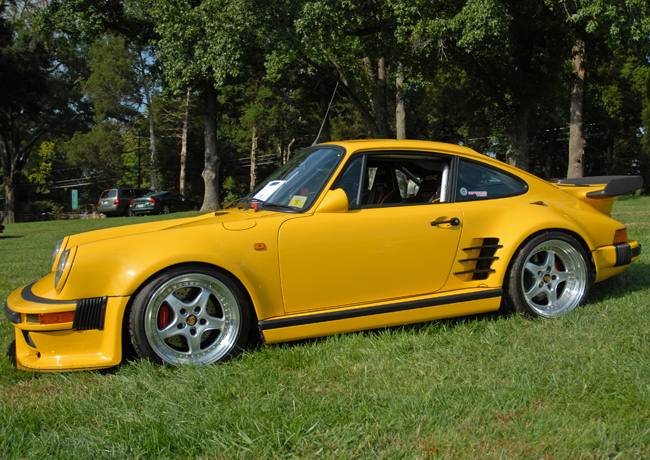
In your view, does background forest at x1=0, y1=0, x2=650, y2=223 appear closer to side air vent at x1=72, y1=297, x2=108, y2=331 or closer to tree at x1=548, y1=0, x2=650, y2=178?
tree at x1=548, y1=0, x2=650, y2=178

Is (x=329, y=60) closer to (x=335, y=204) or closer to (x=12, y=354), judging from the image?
(x=335, y=204)

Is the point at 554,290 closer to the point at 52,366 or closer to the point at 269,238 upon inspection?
the point at 269,238

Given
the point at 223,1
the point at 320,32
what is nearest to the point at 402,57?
the point at 320,32

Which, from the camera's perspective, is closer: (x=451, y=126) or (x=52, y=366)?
(x=52, y=366)

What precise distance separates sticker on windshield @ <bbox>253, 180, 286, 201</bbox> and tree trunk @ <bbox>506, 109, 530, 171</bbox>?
1564 cm

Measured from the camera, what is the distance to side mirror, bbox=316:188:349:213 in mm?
3529

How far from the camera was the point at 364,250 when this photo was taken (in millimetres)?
3555

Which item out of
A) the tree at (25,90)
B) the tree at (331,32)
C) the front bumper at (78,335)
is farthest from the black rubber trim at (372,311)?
the tree at (25,90)

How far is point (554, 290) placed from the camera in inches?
162

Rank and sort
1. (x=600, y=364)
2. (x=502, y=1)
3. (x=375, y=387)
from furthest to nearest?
(x=502, y=1) → (x=600, y=364) → (x=375, y=387)

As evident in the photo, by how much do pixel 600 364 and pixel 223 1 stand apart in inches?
663

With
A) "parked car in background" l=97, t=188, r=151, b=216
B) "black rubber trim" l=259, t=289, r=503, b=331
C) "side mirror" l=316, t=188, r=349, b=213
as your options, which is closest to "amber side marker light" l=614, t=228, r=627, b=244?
"black rubber trim" l=259, t=289, r=503, b=331

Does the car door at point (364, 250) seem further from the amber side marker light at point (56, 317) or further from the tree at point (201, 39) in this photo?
the tree at point (201, 39)

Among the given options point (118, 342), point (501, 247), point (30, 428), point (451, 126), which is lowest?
point (30, 428)
